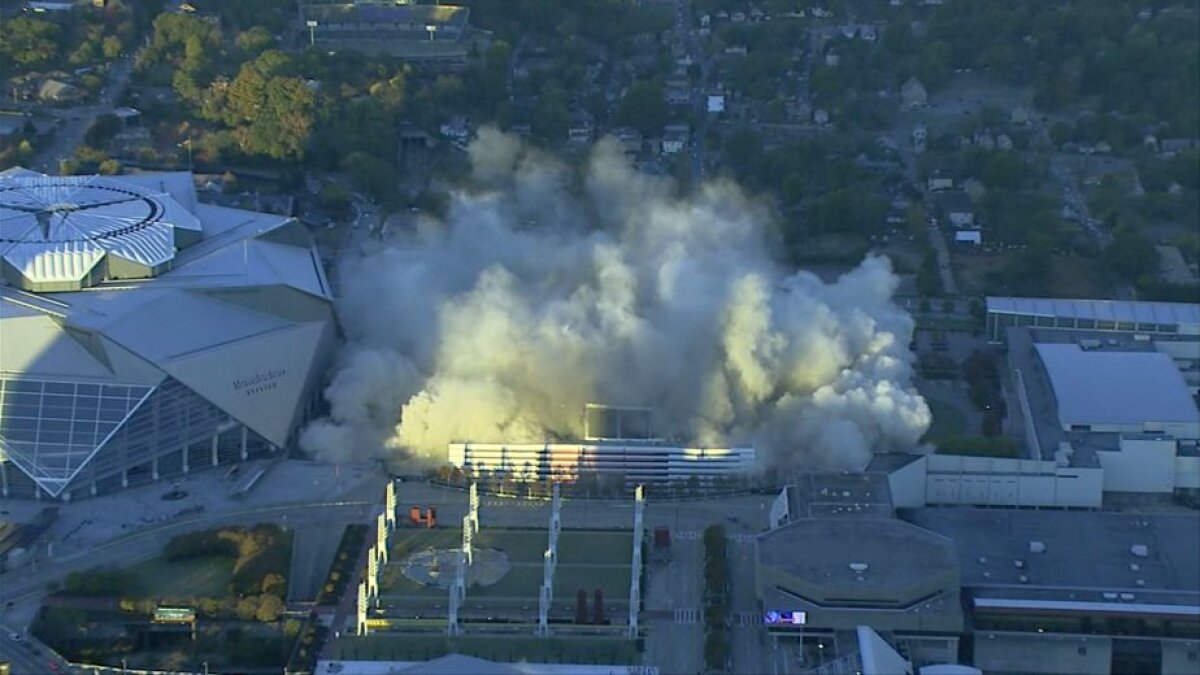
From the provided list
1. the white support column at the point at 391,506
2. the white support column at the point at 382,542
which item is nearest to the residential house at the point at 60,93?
the white support column at the point at 391,506

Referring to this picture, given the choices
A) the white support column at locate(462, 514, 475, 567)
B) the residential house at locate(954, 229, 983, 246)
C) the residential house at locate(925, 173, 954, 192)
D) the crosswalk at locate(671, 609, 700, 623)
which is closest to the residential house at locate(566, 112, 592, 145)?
the residential house at locate(925, 173, 954, 192)

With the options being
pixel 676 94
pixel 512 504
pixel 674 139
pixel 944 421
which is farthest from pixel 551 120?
pixel 512 504

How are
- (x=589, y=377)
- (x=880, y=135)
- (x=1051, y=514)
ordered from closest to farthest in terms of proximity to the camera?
(x=1051, y=514) < (x=589, y=377) < (x=880, y=135)

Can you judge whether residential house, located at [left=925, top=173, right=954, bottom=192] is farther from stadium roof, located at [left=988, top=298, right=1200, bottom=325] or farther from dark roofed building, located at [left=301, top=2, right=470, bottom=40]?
dark roofed building, located at [left=301, top=2, right=470, bottom=40]

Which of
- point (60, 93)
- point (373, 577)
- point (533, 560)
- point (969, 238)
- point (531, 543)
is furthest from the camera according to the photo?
point (60, 93)

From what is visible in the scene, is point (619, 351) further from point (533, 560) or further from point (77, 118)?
point (77, 118)

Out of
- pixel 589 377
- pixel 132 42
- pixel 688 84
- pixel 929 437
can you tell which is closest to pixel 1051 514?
pixel 929 437

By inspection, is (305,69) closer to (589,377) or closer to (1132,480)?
(589,377)
